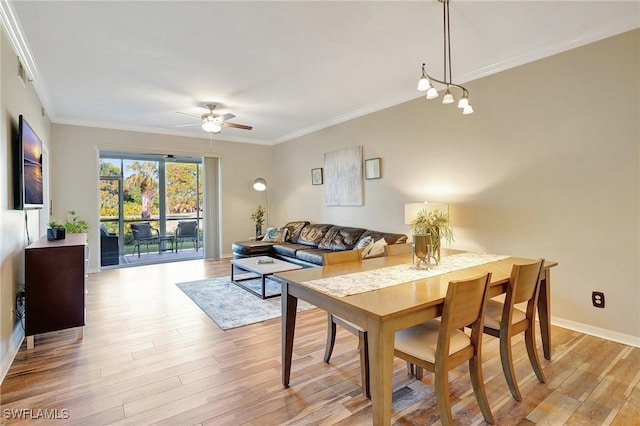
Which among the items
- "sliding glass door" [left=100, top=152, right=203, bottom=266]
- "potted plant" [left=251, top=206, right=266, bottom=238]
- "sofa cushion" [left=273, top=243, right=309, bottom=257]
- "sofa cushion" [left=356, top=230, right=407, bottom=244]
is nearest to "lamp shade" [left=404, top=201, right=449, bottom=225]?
"sofa cushion" [left=356, top=230, right=407, bottom=244]

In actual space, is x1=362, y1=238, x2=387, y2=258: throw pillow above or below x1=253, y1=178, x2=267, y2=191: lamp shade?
below

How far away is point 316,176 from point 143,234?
4636mm

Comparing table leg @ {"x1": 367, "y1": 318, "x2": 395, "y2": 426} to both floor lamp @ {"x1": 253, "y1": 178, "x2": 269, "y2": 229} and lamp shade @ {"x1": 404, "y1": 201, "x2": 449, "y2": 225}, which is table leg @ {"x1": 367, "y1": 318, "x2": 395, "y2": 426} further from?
floor lamp @ {"x1": 253, "y1": 178, "x2": 269, "y2": 229}

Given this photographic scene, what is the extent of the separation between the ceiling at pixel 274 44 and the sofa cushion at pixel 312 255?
2.29m

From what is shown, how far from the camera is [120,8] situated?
7.82 feet

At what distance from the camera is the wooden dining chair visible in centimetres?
189

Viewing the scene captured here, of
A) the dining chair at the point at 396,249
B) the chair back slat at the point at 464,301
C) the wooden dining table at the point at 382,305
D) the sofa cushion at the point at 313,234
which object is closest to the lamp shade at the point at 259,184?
the sofa cushion at the point at 313,234

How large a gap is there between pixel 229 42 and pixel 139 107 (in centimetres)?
276

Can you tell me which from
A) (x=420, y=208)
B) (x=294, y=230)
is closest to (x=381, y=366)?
(x=420, y=208)

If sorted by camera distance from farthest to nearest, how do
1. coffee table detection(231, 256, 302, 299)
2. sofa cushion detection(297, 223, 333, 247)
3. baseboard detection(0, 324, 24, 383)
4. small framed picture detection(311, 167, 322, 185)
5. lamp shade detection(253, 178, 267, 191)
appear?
lamp shade detection(253, 178, 267, 191), small framed picture detection(311, 167, 322, 185), sofa cushion detection(297, 223, 333, 247), coffee table detection(231, 256, 302, 299), baseboard detection(0, 324, 24, 383)

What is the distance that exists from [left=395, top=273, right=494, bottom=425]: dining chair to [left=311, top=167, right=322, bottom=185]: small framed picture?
4554 mm

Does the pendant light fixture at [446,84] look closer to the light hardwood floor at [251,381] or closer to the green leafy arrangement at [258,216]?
the light hardwood floor at [251,381]

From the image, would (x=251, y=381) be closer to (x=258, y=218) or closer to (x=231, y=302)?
(x=231, y=302)

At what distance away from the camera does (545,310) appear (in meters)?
2.43
